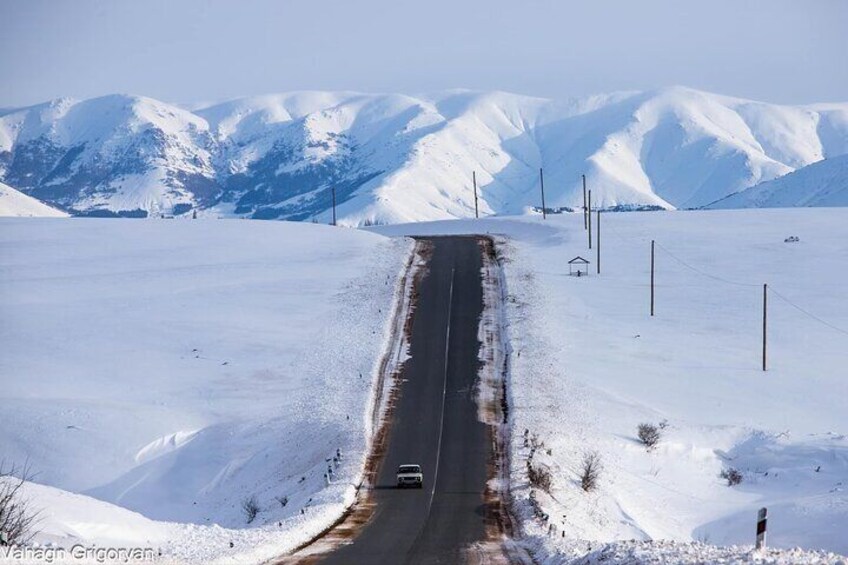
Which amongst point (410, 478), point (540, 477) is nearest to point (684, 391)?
point (540, 477)

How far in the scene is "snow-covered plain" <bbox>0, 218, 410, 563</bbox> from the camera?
3684 cm

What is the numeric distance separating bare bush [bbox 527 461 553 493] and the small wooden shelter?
53.9m

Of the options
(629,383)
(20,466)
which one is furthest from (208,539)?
(629,383)

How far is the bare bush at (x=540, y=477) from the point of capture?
40062mm

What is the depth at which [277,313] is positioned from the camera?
258 feet

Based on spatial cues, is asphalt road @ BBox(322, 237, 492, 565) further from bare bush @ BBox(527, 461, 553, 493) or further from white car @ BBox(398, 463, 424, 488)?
bare bush @ BBox(527, 461, 553, 493)

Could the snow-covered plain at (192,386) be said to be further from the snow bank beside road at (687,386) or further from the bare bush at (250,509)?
the snow bank beside road at (687,386)

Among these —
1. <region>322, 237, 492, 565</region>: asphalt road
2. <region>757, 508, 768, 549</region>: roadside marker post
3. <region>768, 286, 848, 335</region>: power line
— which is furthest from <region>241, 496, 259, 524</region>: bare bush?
<region>768, 286, 848, 335</region>: power line

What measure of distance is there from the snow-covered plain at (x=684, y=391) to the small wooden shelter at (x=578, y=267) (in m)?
0.91

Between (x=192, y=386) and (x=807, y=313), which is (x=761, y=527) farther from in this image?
(x=807, y=313)

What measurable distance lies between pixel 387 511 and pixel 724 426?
79.5ft

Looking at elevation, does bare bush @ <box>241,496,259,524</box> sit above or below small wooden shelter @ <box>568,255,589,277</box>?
below

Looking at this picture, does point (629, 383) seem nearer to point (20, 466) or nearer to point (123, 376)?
point (123, 376)

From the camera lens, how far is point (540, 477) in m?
40.7
